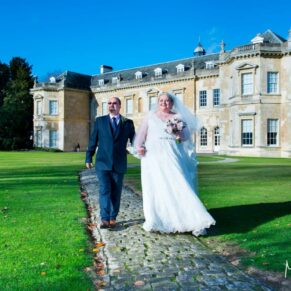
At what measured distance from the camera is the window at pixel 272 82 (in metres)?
32.9

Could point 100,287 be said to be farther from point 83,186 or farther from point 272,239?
point 83,186

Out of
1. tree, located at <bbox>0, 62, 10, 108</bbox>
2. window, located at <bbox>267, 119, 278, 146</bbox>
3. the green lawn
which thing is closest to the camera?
the green lawn

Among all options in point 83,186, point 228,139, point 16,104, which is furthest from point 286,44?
point 16,104

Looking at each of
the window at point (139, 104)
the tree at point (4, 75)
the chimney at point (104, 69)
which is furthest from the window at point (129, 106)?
the tree at point (4, 75)

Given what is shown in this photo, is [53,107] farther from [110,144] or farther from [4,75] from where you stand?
[110,144]

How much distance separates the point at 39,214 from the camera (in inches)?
279

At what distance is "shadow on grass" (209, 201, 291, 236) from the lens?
616 cm

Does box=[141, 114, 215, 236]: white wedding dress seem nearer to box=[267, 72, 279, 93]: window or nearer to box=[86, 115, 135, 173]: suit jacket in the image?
box=[86, 115, 135, 173]: suit jacket

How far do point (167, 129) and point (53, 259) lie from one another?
8.97ft

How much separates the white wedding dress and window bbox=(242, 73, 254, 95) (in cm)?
2869

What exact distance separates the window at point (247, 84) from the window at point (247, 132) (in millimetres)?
2541

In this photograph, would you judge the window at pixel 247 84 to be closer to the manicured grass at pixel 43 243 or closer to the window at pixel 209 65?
the window at pixel 209 65

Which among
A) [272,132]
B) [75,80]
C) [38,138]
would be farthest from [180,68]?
[38,138]

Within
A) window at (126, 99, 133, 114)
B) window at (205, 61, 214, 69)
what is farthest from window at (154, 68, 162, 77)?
window at (205, 61, 214, 69)
